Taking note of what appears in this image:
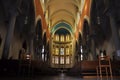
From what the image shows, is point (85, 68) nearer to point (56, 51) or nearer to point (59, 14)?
point (59, 14)

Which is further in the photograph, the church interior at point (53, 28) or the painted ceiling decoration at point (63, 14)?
the painted ceiling decoration at point (63, 14)

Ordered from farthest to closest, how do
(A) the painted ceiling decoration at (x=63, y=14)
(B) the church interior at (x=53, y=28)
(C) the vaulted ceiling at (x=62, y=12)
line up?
(C) the vaulted ceiling at (x=62, y=12), (A) the painted ceiling decoration at (x=63, y=14), (B) the church interior at (x=53, y=28)

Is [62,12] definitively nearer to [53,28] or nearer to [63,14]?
[63,14]

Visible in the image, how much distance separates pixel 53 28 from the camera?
114 ft

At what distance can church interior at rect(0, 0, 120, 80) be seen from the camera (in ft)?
27.1

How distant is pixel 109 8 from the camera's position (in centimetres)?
1063

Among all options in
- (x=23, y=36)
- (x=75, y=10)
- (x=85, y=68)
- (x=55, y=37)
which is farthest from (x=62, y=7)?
(x=85, y=68)

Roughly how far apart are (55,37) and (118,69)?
31525mm

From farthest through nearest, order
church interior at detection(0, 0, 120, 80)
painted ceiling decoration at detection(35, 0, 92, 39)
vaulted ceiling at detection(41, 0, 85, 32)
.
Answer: vaulted ceiling at detection(41, 0, 85, 32) → painted ceiling decoration at detection(35, 0, 92, 39) → church interior at detection(0, 0, 120, 80)

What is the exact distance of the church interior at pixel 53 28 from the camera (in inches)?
325

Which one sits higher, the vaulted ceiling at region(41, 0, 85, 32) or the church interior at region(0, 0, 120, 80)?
the vaulted ceiling at region(41, 0, 85, 32)

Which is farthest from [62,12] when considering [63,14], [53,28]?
[53,28]

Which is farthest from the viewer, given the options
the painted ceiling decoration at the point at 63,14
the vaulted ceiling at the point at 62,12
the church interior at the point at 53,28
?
the vaulted ceiling at the point at 62,12

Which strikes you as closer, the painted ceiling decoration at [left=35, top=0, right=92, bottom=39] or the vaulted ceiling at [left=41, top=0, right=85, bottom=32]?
the painted ceiling decoration at [left=35, top=0, right=92, bottom=39]
